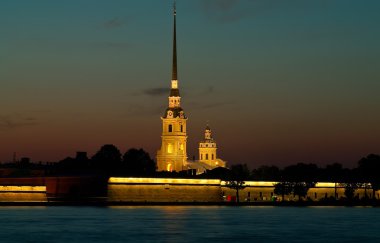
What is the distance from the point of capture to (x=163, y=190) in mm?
147000

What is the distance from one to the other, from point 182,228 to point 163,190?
194 feet

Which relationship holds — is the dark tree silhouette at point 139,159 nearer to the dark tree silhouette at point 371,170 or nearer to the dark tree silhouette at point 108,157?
the dark tree silhouette at point 108,157

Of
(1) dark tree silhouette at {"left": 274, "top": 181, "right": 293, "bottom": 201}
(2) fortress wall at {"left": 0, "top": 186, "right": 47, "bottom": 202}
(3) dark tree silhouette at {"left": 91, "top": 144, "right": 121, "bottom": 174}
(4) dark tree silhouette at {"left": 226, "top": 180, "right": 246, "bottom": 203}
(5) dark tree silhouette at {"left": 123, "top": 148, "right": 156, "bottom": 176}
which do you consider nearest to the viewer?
(2) fortress wall at {"left": 0, "top": 186, "right": 47, "bottom": 202}

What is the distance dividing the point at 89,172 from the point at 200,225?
52.5 meters

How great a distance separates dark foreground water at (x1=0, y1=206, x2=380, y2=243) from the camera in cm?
7844

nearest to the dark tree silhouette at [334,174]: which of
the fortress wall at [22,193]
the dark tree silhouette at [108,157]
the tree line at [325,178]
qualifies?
the tree line at [325,178]

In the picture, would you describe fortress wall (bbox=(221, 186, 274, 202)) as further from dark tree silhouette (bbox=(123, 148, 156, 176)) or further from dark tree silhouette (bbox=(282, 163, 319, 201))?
dark tree silhouette (bbox=(123, 148, 156, 176))

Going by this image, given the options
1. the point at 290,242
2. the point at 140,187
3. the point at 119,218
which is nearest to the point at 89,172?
the point at 140,187

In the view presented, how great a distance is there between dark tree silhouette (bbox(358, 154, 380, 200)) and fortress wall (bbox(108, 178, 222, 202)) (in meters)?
27.3

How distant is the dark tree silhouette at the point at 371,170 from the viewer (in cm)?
16988

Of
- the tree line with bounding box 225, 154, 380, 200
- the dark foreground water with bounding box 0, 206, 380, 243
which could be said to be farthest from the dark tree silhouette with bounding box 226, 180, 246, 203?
the dark foreground water with bounding box 0, 206, 380, 243

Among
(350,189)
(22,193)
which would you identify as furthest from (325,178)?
(22,193)

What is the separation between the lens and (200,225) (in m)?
92.7

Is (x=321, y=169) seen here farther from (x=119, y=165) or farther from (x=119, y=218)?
(x=119, y=218)
